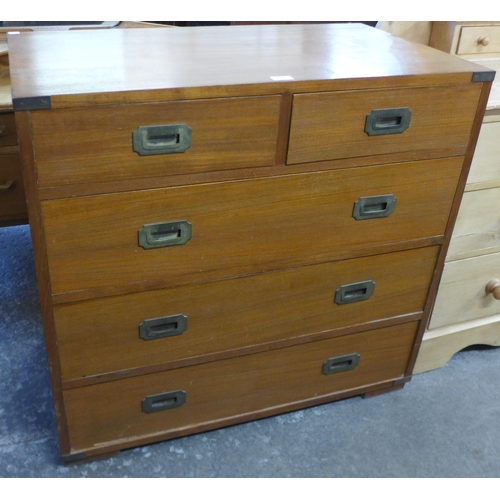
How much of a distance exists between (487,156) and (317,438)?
85 centimetres

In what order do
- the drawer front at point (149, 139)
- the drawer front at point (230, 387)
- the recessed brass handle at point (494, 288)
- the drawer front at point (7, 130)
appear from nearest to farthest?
the drawer front at point (149, 139) → the drawer front at point (230, 387) → the recessed brass handle at point (494, 288) → the drawer front at point (7, 130)

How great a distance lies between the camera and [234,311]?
4.52 feet

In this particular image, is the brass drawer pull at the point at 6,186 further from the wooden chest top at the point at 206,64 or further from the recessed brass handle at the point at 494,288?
the recessed brass handle at the point at 494,288

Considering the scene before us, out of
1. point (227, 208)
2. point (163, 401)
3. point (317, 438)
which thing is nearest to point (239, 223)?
point (227, 208)

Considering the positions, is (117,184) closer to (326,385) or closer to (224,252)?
(224,252)

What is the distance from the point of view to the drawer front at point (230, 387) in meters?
1.39

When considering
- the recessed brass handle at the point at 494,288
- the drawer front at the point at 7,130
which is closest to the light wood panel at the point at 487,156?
the recessed brass handle at the point at 494,288

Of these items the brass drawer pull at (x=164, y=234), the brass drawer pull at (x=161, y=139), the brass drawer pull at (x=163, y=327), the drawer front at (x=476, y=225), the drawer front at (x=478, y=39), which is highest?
the drawer front at (x=478, y=39)

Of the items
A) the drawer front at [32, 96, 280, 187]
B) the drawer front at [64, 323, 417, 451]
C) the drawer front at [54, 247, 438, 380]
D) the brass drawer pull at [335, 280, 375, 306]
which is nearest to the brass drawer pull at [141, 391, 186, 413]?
the drawer front at [64, 323, 417, 451]

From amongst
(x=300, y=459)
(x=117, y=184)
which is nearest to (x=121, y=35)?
(x=117, y=184)

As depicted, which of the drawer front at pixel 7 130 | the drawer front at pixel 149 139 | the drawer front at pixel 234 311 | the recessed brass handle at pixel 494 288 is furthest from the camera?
the drawer front at pixel 7 130

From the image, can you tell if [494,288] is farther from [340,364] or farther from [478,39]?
[478,39]

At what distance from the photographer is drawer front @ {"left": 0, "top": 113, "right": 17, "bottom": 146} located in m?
1.82
